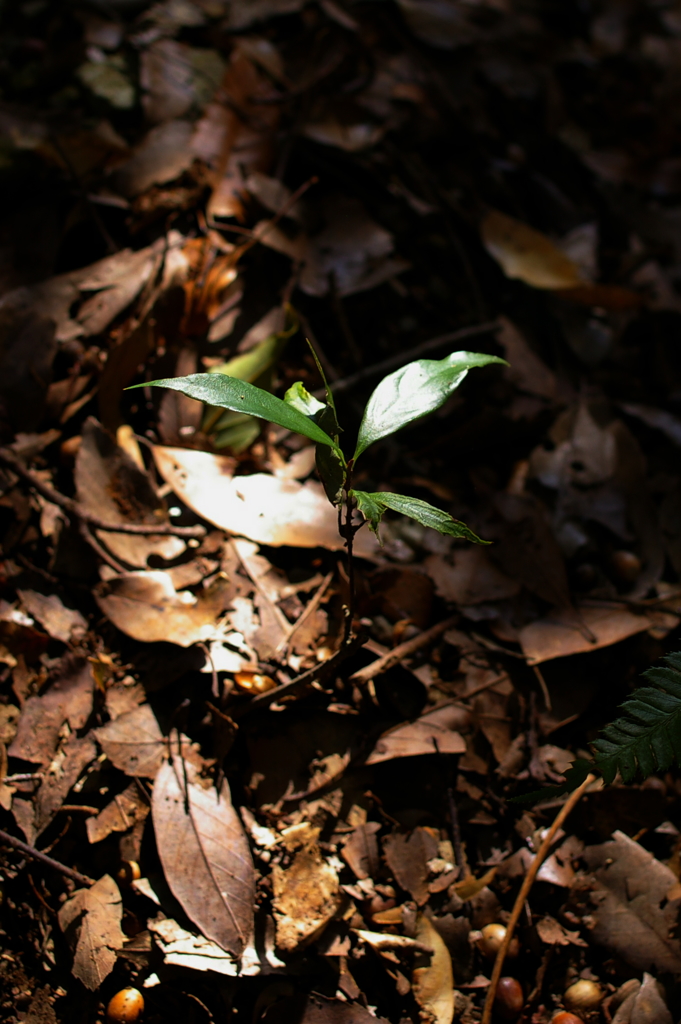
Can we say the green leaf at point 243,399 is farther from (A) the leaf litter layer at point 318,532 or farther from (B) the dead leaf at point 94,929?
(B) the dead leaf at point 94,929

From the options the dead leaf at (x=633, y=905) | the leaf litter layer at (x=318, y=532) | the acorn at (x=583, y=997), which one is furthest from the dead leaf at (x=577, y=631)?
the acorn at (x=583, y=997)


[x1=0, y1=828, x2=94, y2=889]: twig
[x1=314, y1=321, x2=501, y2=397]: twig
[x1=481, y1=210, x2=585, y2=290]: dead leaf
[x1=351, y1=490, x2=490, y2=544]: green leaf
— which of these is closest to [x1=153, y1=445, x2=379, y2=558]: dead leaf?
[x1=314, y1=321, x2=501, y2=397]: twig

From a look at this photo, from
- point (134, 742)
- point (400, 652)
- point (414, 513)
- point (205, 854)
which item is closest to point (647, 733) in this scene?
point (414, 513)

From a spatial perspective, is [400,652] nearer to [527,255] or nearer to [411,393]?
[411,393]

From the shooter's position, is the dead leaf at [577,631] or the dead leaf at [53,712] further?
the dead leaf at [577,631]

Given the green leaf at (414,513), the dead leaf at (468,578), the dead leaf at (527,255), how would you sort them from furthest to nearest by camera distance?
1. the dead leaf at (527,255)
2. the dead leaf at (468,578)
3. the green leaf at (414,513)

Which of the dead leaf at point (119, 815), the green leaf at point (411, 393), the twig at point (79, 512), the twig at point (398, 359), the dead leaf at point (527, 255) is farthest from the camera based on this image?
the dead leaf at point (527, 255)

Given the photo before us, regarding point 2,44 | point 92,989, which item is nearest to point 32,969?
point 92,989
